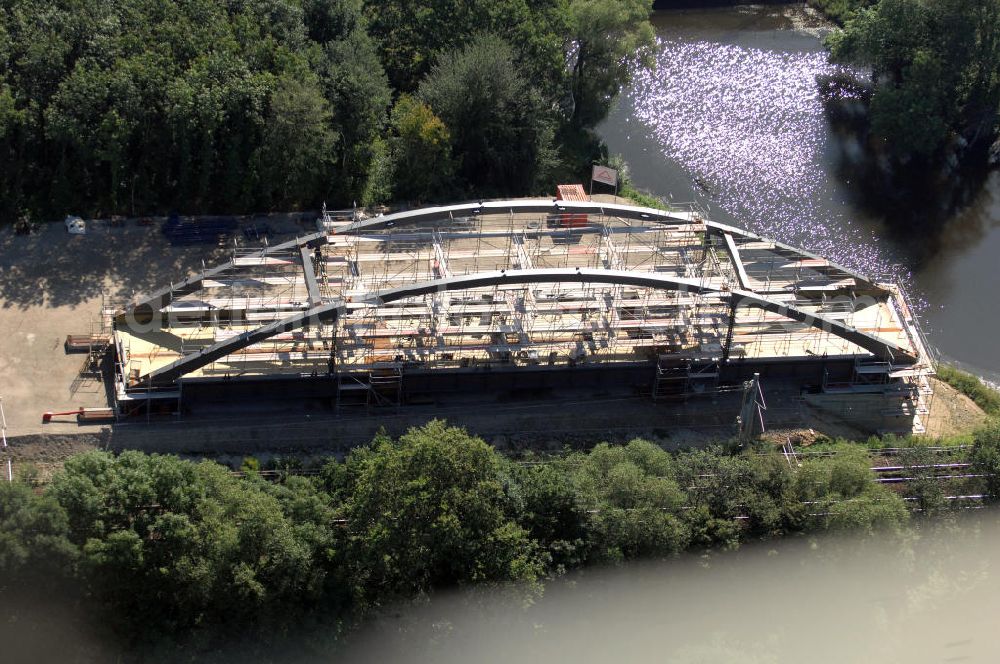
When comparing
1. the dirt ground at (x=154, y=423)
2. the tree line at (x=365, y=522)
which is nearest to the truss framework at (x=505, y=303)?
the dirt ground at (x=154, y=423)

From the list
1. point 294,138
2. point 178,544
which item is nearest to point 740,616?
point 178,544

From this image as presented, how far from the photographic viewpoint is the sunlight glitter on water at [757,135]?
8081 centimetres

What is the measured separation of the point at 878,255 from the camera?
259 ft

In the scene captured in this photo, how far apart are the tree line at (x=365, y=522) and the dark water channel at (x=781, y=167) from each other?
73.4 feet

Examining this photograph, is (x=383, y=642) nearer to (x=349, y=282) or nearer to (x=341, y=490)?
(x=341, y=490)

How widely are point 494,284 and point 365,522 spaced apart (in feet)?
46.3

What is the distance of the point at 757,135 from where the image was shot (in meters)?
88.3

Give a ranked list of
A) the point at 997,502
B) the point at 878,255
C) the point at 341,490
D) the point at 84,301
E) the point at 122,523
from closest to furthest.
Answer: the point at 122,523 < the point at 341,490 < the point at 997,502 < the point at 84,301 < the point at 878,255

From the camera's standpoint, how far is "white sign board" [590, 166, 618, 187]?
78.4m

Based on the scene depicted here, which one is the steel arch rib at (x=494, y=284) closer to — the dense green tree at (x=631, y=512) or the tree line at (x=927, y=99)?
the dense green tree at (x=631, y=512)

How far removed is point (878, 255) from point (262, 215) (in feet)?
123

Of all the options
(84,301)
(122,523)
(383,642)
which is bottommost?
(383,642)

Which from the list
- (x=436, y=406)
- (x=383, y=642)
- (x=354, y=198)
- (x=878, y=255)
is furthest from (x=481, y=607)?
(x=878, y=255)

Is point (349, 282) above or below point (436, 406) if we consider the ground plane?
above
